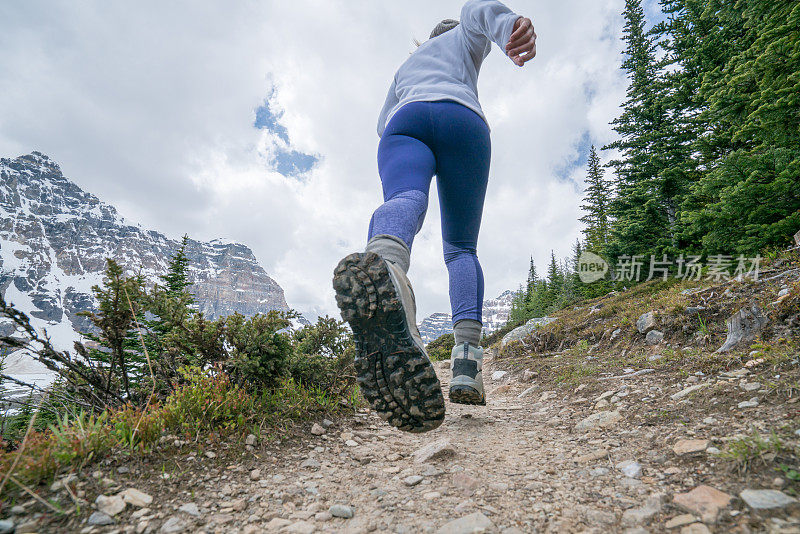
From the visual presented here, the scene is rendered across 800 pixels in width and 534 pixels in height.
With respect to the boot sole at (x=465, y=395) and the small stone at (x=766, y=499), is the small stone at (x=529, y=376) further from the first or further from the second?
the small stone at (x=766, y=499)

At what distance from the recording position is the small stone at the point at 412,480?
142 cm

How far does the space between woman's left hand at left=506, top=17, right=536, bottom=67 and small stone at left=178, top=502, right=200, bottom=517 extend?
2.34 metres

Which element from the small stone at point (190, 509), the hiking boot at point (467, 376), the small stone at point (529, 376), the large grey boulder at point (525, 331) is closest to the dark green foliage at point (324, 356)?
the hiking boot at point (467, 376)

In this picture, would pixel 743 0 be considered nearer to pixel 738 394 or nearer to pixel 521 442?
pixel 738 394

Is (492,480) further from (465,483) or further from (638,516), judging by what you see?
(638,516)

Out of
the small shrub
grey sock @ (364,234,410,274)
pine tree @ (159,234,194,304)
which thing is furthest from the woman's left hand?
pine tree @ (159,234,194,304)

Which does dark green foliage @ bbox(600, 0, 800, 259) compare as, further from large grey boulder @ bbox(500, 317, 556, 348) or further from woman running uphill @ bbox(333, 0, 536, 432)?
woman running uphill @ bbox(333, 0, 536, 432)

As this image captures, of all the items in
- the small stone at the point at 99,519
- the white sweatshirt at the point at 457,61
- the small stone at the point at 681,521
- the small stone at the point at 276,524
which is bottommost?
the small stone at the point at 681,521

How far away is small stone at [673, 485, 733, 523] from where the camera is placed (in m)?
0.89

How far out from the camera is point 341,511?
1218 millimetres

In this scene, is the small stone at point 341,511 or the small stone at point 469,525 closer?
the small stone at point 469,525

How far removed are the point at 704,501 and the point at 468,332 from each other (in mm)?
1320

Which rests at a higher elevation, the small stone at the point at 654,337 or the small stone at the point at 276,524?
→ the small stone at the point at 654,337

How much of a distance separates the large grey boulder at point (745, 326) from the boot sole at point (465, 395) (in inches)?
72.2
